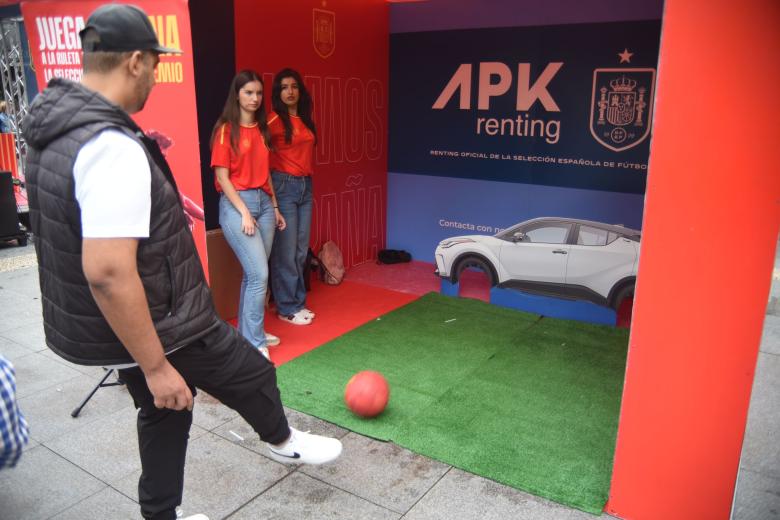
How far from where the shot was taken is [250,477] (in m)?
3.07

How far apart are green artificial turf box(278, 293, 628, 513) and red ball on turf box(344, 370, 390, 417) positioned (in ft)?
0.28

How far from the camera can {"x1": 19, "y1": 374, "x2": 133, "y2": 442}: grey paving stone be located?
3.51m

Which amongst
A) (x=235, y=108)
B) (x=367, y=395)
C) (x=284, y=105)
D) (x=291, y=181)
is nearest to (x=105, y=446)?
(x=367, y=395)

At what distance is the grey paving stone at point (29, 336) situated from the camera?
4.61 m

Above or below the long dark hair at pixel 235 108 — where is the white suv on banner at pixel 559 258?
below

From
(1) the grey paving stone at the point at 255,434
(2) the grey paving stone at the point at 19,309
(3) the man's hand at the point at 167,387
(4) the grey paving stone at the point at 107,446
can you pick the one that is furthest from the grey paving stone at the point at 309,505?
(2) the grey paving stone at the point at 19,309

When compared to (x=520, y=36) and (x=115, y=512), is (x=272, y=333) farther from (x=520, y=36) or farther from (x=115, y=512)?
(x=520, y=36)

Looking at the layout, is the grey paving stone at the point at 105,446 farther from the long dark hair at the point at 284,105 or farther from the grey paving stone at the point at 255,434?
the long dark hair at the point at 284,105

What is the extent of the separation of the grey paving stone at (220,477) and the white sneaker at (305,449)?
0.28 meters

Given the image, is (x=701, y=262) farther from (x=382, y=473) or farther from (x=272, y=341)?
(x=272, y=341)

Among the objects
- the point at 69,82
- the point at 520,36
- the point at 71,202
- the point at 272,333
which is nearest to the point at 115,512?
the point at 71,202

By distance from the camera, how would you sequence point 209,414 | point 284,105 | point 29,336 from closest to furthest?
point 209,414 → point 284,105 → point 29,336

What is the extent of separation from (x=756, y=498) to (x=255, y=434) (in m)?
2.41

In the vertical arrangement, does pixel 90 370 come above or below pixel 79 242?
below
